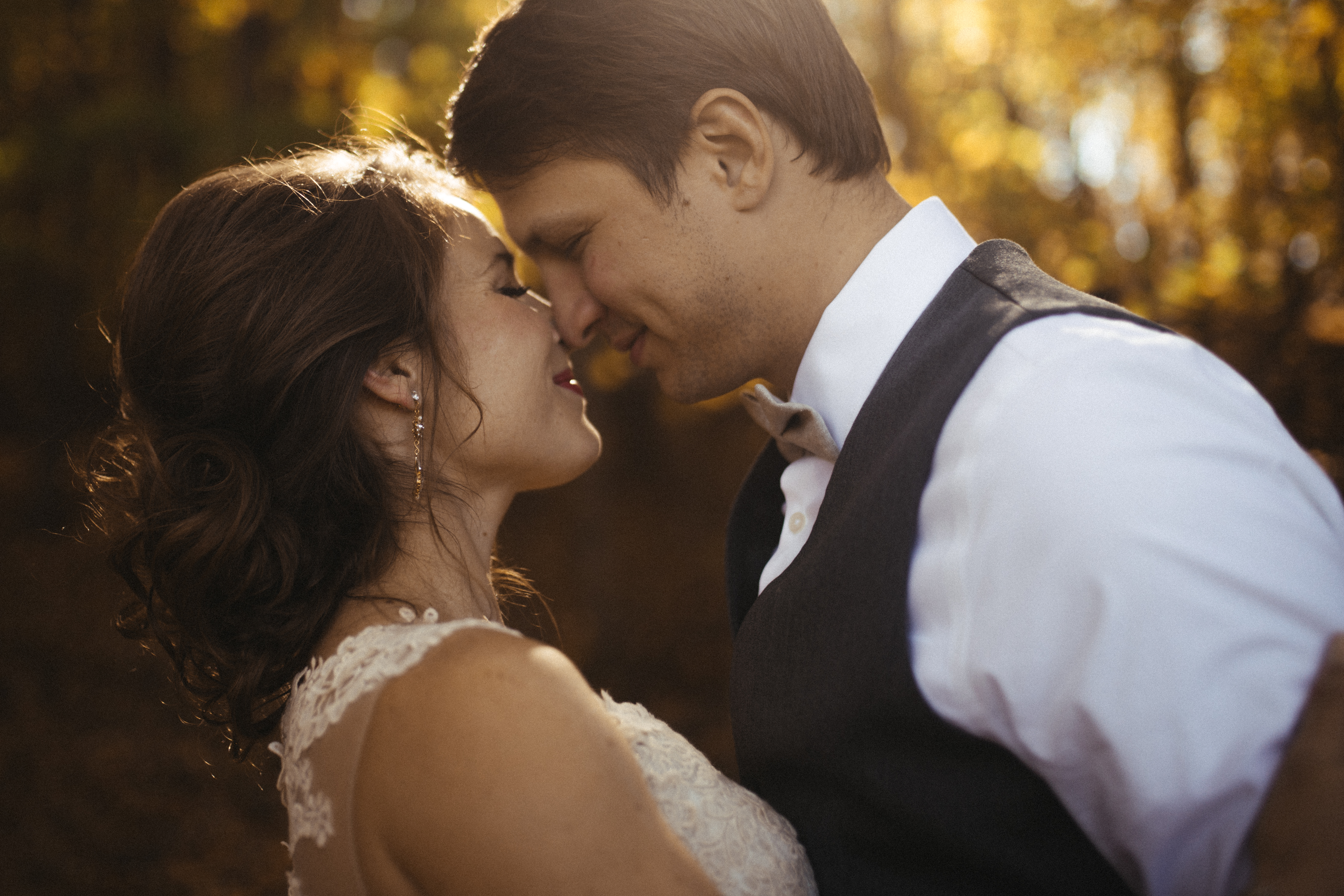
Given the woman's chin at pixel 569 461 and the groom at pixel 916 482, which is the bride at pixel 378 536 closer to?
the woman's chin at pixel 569 461

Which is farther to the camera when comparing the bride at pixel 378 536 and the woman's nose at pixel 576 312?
the woman's nose at pixel 576 312

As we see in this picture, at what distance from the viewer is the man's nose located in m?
2.24

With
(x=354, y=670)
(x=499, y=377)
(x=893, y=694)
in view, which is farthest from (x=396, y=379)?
(x=893, y=694)

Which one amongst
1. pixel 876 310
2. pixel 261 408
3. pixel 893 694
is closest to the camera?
pixel 893 694

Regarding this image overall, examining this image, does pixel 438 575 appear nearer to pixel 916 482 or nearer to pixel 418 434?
pixel 418 434

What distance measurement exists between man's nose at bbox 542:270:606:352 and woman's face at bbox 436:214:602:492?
2.3 inches

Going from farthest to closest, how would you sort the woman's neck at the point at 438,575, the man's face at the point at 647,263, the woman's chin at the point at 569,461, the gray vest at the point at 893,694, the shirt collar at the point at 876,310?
the woman's chin at the point at 569,461 → the man's face at the point at 647,263 → the woman's neck at the point at 438,575 → the shirt collar at the point at 876,310 → the gray vest at the point at 893,694

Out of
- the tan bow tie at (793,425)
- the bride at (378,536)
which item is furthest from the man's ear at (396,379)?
the tan bow tie at (793,425)

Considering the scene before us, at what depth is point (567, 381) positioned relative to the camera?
2445 mm

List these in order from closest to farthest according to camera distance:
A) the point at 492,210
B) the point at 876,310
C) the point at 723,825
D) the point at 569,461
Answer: the point at 723,825, the point at 876,310, the point at 569,461, the point at 492,210

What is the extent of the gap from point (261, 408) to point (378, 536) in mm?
387

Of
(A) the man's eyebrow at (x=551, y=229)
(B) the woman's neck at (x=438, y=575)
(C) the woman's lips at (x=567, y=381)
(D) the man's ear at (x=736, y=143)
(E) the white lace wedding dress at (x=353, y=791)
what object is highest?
(D) the man's ear at (x=736, y=143)

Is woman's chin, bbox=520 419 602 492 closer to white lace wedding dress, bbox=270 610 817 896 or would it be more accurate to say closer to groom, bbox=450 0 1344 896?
groom, bbox=450 0 1344 896

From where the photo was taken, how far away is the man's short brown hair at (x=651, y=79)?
199 cm
